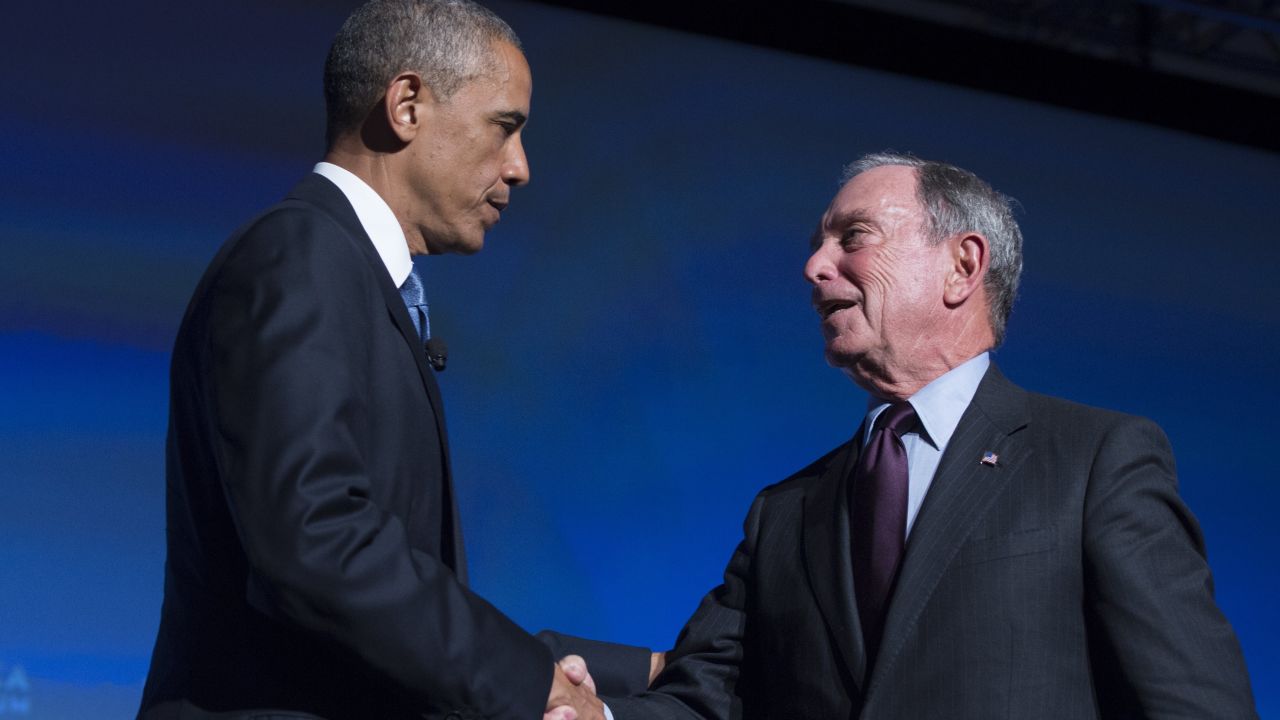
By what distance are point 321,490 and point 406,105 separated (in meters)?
0.61

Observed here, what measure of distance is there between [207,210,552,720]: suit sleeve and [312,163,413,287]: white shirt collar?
184 millimetres

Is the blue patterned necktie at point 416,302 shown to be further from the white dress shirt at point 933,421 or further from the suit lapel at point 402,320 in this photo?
the white dress shirt at point 933,421

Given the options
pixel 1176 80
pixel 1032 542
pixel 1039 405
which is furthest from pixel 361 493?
pixel 1176 80

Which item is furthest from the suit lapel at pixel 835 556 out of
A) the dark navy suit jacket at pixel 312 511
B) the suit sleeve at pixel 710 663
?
the dark navy suit jacket at pixel 312 511

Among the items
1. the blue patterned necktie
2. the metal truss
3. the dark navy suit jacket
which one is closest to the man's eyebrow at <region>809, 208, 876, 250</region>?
the blue patterned necktie

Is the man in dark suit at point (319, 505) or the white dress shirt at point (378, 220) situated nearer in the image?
the man in dark suit at point (319, 505)

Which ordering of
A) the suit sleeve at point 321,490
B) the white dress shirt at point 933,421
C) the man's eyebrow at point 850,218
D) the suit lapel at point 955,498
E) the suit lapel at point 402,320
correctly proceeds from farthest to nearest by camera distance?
the man's eyebrow at point 850,218, the white dress shirt at point 933,421, the suit lapel at point 955,498, the suit lapel at point 402,320, the suit sleeve at point 321,490

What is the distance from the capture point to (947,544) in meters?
1.92

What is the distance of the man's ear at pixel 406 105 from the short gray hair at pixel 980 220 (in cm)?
92

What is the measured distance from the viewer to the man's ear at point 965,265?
87.2 inches

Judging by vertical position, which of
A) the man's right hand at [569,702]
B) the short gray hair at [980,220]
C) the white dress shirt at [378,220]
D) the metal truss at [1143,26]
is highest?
the metal truss at [1143,26]

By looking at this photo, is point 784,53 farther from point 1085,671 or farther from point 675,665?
point 1085,671

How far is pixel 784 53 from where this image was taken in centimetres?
402

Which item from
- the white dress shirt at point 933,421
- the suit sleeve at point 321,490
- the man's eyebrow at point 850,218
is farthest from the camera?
the man's eyebrow at point 850,218
